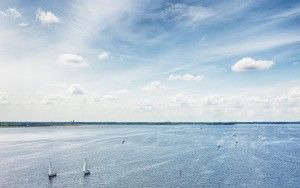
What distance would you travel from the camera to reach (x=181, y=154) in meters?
159

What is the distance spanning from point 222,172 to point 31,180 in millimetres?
59150

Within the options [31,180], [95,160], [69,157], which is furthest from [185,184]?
[69,157]

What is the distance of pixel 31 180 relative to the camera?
103 meters

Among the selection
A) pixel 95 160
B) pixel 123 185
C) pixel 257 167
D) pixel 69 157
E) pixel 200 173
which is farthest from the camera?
pixel 69 157

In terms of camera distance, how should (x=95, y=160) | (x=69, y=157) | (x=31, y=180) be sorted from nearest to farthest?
(x=31, y=180), (x=95, y=160), (x=69, y=157)

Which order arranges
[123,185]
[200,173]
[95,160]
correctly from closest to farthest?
[123,185], [200,173], [95,160]

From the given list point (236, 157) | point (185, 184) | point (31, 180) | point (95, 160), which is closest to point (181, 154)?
point (236, 157)

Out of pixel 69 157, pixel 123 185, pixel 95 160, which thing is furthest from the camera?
pixel 69 157

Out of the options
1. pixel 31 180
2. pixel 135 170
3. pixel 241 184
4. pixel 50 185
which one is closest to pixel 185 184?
pixel 241 184

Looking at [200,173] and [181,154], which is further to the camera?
[181,154]

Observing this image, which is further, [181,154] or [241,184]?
[181,154]

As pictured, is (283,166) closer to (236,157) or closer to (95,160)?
(236,157)

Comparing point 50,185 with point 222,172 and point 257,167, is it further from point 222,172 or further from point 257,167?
point 257,167

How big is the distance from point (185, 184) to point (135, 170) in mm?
25403
